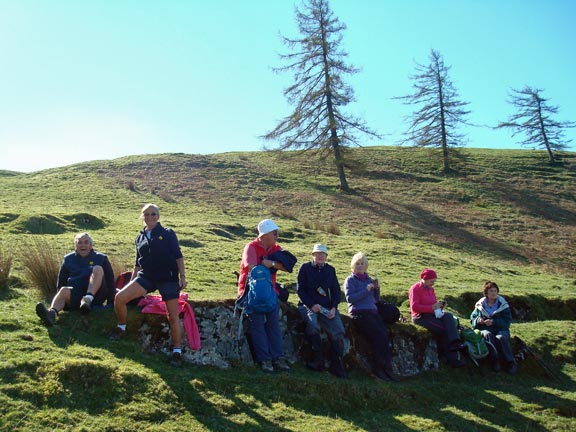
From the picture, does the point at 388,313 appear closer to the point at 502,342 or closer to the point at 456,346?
the point at 456,346

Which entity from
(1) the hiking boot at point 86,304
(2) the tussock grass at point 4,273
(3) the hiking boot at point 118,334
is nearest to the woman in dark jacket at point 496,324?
(3) the hiking boot at point 118,334

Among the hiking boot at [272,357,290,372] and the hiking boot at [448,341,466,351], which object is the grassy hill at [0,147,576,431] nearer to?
the hiking boot at [272,357,290,372]

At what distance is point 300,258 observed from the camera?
1756 cm

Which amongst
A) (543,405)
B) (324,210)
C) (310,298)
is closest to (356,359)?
(310,298)

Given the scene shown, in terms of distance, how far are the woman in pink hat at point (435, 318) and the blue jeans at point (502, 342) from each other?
2.23 ft

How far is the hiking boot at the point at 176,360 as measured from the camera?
710cm

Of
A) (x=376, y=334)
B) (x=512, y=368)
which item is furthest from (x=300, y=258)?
(x=512, y=368)

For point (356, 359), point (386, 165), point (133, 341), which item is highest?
point (386, 165)

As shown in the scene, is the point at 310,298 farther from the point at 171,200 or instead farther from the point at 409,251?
the point at 171,200

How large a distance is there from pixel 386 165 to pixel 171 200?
85.4ft

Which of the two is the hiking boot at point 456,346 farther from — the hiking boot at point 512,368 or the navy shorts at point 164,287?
the navy shorts at point 164,287

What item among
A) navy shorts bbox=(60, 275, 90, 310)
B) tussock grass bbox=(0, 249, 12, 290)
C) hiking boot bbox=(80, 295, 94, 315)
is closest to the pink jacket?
hiking boot bbox=(80, 295, 94, 315)

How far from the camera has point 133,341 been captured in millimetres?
7484

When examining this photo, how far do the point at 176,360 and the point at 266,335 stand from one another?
4.90 feet
